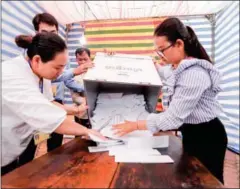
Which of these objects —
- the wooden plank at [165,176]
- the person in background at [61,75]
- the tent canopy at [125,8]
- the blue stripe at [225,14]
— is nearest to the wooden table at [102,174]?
the wooden plank at [165,176]

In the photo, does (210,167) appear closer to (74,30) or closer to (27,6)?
(27,6)

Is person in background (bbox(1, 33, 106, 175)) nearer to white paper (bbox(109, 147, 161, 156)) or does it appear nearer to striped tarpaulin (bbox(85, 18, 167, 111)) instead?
white paper (bbox(109, 147, 161, 156))

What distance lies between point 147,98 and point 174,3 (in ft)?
7.03

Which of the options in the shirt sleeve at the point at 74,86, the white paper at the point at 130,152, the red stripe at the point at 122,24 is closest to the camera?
the white paper at the point at 130,152

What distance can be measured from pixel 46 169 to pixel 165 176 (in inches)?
14.6

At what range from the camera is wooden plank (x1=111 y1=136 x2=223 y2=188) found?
→ 25.5 inches

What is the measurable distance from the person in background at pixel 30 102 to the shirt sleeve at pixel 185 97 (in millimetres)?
311

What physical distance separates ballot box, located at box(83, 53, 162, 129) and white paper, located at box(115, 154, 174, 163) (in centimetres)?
40

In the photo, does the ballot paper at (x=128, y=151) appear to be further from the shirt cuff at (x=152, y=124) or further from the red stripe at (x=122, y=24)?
the red stripe at (x=122, y=24)

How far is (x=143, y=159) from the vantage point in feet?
2.87

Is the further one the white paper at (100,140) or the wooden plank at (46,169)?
the white paper at (100,140)

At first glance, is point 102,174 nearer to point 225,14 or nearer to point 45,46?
point 45,46

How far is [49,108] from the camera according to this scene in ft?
2.97

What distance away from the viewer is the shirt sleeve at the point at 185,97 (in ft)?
3.10
